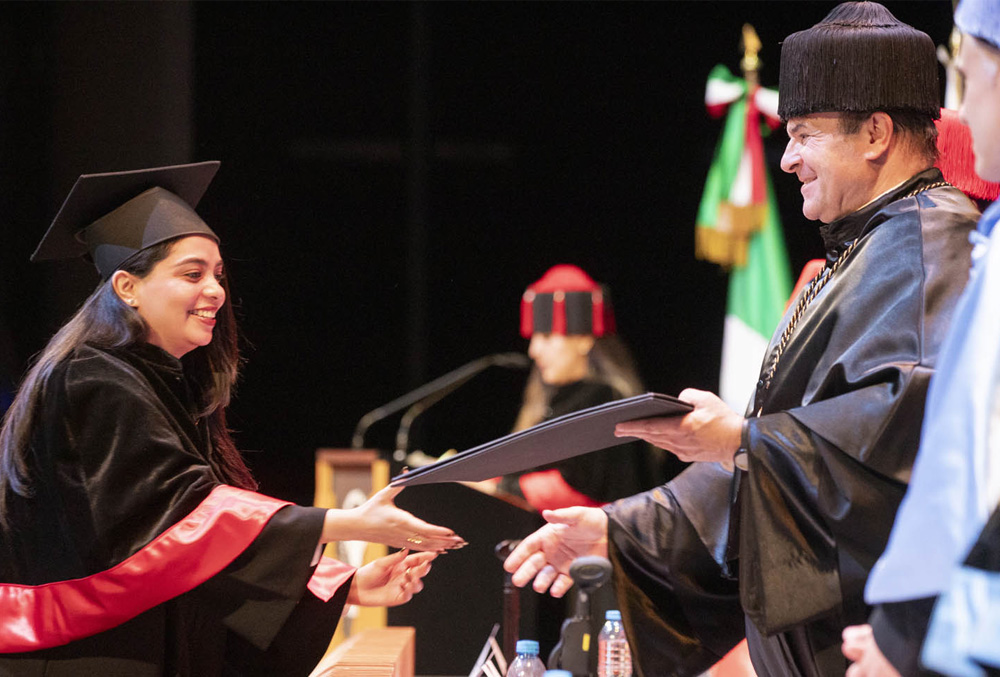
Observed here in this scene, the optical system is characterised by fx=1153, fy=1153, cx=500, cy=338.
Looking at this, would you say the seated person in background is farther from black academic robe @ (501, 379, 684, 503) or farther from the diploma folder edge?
the diploma folder edge

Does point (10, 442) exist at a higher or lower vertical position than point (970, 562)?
lower

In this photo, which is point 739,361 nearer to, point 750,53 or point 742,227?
point 742,227

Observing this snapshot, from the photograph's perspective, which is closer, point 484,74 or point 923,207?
point 923,207

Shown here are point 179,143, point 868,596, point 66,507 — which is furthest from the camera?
point 179,143

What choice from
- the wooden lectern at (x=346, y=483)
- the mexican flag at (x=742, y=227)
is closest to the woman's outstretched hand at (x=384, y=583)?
the wooden lectern at (x=346, y=483)

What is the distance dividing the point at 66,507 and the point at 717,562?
4.73ft

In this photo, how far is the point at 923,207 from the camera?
7.33 ft

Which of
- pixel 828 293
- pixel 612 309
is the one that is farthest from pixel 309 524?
pixel 612 309

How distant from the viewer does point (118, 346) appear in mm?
2709

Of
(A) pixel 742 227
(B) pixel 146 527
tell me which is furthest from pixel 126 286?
(A) pixel 742 227

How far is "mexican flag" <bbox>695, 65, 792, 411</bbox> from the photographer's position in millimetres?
6688

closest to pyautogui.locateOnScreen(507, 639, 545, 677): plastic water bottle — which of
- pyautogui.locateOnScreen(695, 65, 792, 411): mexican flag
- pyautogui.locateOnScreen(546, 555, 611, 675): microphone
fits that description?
pyautogui.locateOnScreen(546, 555, 611, 675): microphone

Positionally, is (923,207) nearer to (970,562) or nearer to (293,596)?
(970,562)

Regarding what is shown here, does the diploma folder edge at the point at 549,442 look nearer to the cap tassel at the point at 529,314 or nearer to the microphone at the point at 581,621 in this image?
the microphone at the point at 581,621
